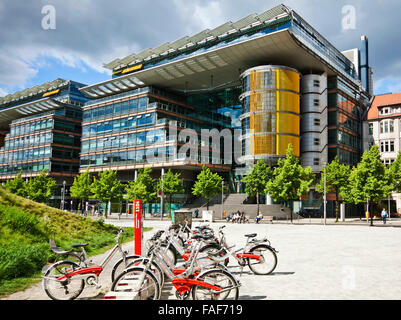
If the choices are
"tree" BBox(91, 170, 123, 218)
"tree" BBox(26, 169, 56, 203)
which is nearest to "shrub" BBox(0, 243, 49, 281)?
"tree" BBox(91, 170, 123, 218)

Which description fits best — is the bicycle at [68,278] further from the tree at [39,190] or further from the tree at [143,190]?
the tree at [39,190]

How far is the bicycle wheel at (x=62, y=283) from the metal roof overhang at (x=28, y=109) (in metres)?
85.0

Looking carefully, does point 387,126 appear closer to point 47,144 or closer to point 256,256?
point 256,256

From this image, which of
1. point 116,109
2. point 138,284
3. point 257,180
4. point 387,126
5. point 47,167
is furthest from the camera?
point 47,167

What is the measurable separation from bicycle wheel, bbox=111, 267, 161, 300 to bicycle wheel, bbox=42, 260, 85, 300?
1137mm

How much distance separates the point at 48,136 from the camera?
275 ft

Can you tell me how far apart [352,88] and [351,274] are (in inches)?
2822

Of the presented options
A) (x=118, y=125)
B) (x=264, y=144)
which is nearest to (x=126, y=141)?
(x=118, y=125)

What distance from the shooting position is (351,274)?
9.65 metres

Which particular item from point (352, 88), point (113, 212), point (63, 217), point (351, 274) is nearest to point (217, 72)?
point (352, 88)

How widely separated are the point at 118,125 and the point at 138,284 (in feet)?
228

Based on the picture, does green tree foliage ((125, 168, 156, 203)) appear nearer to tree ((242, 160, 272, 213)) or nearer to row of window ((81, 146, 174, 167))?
row of window ((81, 146, 174, 167))

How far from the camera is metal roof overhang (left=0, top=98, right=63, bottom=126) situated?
86.6 metres
